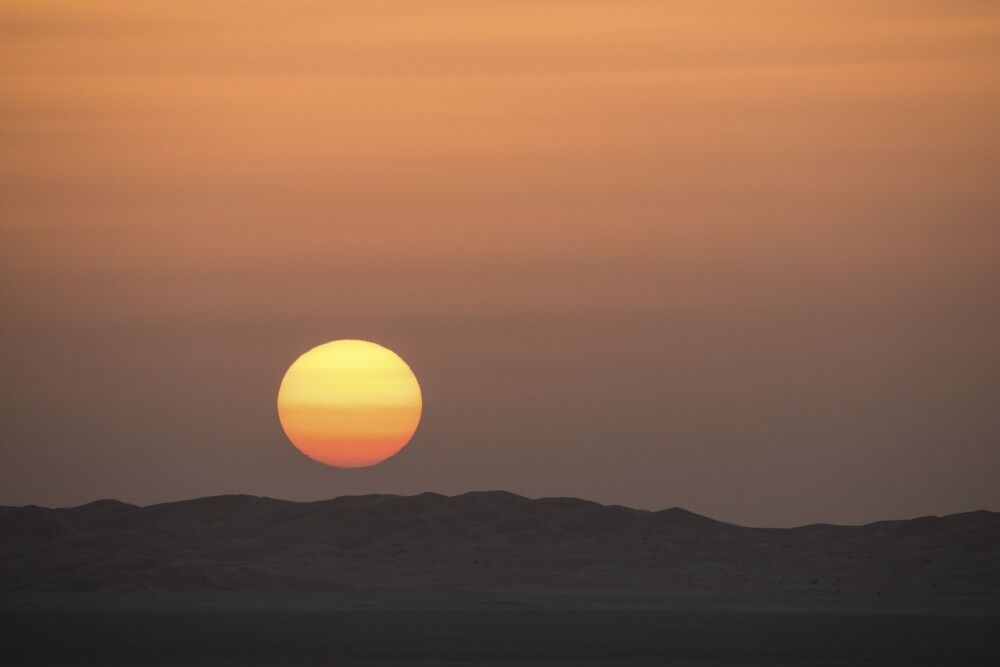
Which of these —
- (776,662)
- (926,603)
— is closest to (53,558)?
(926,603)

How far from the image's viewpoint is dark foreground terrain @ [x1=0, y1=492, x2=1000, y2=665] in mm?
49438

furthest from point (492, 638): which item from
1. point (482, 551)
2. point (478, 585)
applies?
point (482, 551)

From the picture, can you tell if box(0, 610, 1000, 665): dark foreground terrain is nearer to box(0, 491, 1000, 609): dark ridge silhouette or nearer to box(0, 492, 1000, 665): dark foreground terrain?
box(0, 492, 1000, 665): dark foreground terrain

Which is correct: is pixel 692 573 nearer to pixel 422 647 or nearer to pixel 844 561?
pixel 844 561

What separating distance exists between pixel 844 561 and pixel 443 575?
2611 cm

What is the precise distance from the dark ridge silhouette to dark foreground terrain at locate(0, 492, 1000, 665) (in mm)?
297

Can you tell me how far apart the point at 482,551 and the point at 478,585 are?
3344 cm

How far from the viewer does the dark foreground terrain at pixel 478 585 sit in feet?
162

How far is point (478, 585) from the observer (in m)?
104

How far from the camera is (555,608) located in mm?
74000

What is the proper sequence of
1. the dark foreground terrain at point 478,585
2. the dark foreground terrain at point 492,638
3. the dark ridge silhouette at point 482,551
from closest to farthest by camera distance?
the dark foreground terrain at point 492,638 → the dark foreground terrain at point 478,585 → the dark ridge silhouette at point 482,551

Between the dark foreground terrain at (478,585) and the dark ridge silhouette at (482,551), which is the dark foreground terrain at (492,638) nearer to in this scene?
the dark foreground terrain at (478,585)

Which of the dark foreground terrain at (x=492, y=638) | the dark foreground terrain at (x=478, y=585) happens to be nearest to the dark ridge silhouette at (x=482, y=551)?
the dark foreground terrain at (x=478, y=585)

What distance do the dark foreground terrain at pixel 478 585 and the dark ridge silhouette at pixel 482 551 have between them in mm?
297
